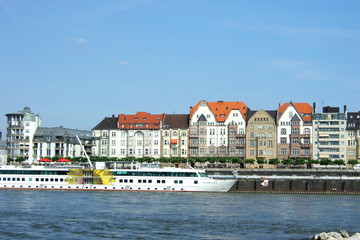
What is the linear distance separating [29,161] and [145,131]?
90.2ft

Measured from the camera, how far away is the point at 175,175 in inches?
3652

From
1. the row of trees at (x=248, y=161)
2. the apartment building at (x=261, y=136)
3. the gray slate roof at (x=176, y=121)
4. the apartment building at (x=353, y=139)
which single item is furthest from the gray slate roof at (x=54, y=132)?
the apartment building at (x=353, y=139)

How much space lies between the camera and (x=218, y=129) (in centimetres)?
13662

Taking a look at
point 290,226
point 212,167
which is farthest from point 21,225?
point 212,167

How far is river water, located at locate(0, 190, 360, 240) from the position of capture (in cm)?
5056

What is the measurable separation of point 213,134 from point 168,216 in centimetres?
A: 7667

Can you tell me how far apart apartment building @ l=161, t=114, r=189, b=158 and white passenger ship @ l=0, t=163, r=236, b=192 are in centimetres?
4299

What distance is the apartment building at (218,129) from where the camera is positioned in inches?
5344

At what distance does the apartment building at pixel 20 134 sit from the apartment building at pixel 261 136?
5091 cm

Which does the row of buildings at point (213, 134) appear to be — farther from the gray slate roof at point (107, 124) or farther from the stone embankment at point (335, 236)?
the stone embankment at point (335, 236)

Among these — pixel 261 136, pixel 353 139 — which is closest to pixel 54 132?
pixel 261 136

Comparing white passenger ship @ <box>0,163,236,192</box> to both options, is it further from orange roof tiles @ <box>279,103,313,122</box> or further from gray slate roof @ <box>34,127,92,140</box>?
gray slate roof @ <box>34,127,92,140</box>

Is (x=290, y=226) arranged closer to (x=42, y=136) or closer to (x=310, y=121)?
(x=310, y=121)

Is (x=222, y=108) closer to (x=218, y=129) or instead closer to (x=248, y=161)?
(x=218, y=129)
